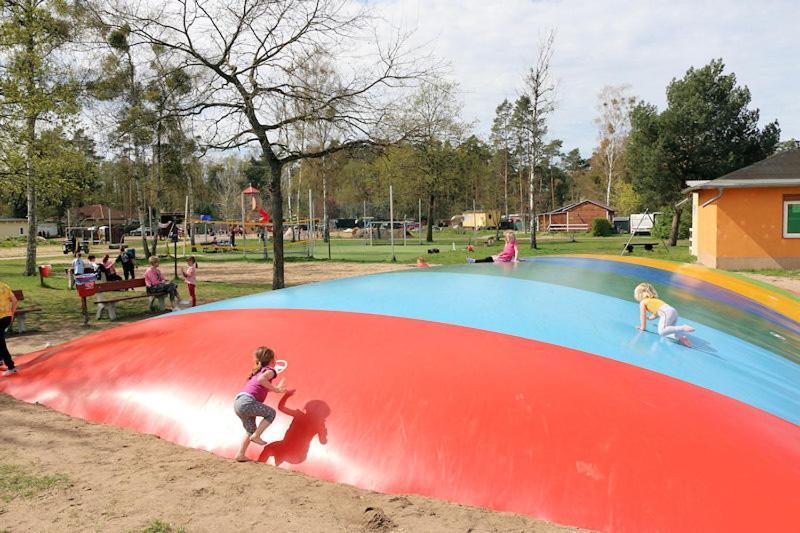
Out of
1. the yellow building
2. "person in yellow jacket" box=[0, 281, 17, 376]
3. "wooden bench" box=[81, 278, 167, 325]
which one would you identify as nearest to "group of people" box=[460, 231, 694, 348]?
"person in yellow jacket" box=[0, 281, 17, 376]

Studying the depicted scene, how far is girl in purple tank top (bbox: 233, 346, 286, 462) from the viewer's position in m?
4.22

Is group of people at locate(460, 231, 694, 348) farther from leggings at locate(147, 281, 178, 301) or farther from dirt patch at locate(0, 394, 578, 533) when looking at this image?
leggings at locate(147, 281, 178, 301)

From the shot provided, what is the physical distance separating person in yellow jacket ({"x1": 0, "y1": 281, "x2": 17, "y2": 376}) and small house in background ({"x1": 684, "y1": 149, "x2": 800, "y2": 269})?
19.6m

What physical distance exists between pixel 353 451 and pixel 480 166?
53814 millimetres

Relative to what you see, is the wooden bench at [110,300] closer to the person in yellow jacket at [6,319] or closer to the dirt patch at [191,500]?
the person in yellow jacket at [6,319]

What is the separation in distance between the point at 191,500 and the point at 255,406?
77 cm

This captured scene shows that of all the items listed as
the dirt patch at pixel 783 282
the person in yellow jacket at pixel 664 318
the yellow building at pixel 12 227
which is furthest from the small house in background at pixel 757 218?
the yellow building at pixel 12 227

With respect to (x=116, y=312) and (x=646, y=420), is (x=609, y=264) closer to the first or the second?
(x=646, y=420)

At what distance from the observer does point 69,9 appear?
15.5 m

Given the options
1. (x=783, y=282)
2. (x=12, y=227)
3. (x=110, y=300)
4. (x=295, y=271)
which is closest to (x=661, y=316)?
(x=110, y=300)

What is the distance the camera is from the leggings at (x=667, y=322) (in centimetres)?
464

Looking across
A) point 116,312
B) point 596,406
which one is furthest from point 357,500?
point 116,312

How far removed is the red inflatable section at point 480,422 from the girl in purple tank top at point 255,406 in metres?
0.10

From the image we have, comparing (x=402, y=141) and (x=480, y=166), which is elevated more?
(x=480, y=166)
